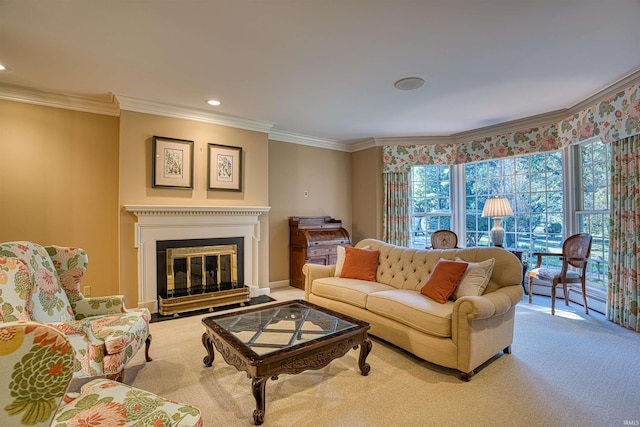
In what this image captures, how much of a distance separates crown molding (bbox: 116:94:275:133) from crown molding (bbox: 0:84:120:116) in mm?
213

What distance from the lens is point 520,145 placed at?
4.63 metres

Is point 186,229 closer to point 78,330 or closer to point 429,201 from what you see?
point 78,330

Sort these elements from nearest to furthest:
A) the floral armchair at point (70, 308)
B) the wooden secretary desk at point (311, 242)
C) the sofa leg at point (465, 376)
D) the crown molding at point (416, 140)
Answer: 1. the floral armchair at point (70, 308)
2. the sofa leg at point (465, 376)
3. the wooden secretary desk at point (311, 242)
4. the crown molding at point (416, 140)

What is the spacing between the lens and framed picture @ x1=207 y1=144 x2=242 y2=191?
4297mm

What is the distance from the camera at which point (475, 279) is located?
8.60 ft

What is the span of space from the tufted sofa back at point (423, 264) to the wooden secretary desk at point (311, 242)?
124 cm

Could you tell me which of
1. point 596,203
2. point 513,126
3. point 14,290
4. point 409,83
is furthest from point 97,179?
point 596,203

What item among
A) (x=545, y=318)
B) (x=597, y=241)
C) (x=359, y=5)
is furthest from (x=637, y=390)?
(x=359, y=5)

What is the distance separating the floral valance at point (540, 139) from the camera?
127 inches

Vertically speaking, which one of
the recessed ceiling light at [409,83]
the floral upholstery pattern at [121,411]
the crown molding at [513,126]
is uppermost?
the recessed ceiling light at [409,83]

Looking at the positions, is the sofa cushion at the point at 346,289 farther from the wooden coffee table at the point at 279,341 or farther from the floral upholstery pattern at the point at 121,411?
the floral upholstery pattern at the point at 121,411

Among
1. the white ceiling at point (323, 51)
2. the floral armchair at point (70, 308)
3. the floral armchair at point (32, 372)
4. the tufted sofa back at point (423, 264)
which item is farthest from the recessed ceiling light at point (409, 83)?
the floral armchair at point (32, 372)

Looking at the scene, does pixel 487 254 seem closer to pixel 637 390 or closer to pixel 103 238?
pixel 637 390

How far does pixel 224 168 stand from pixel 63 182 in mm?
1842
